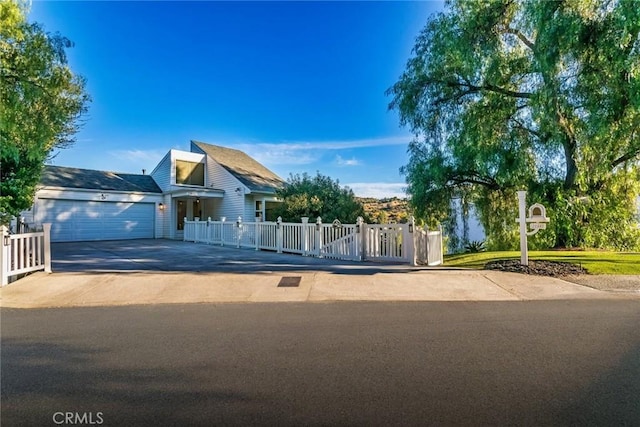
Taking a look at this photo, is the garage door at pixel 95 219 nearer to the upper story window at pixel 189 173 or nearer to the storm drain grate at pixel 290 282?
the upper story window at pixel 189 173

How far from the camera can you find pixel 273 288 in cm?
704

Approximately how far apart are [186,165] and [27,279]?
49.6 ft

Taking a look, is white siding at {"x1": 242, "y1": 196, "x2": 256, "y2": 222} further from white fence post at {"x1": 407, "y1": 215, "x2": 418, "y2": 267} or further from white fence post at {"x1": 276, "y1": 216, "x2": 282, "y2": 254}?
white fence post at {"x1": 407, "y1": 215, "x2": 418, "y2": 267}

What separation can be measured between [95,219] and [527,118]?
70.2ft

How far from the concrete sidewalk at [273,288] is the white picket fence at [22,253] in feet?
0.93

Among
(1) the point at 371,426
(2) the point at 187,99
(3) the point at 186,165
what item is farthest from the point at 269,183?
(1) the point at 371,426

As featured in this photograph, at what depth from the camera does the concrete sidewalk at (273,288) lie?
20.5ft

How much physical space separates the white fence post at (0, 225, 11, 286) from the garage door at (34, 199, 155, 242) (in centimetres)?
1242

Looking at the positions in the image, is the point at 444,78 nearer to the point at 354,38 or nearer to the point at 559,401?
the point at 354,38

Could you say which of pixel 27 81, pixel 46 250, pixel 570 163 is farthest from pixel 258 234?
pixel 570 163

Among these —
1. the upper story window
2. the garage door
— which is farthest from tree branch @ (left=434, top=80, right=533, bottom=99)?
the garage door

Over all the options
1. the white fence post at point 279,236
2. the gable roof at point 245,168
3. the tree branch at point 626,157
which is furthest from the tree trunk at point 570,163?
the gable roof at point 245,168

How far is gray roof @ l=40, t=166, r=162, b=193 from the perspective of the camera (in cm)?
1897

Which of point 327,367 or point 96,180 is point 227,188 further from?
point 327,367
